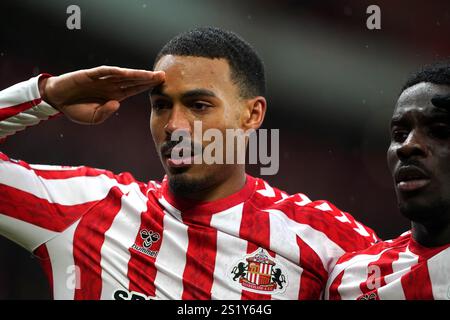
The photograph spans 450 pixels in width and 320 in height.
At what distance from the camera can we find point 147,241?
2.20 metres

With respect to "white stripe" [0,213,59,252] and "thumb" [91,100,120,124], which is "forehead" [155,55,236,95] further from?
"white stripe" [0,213,59,252]

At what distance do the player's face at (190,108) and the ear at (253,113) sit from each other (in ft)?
0.34

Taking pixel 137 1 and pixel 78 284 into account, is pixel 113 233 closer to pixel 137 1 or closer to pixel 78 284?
pixel 78 284

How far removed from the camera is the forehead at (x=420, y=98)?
1.98 m

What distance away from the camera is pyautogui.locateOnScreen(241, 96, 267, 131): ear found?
2.36 metres

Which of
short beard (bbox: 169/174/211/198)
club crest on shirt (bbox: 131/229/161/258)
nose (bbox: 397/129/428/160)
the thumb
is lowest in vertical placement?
club crest on shirt (bbox: 131/229/161/258)

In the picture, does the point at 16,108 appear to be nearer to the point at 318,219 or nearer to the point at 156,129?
the point at 156,129

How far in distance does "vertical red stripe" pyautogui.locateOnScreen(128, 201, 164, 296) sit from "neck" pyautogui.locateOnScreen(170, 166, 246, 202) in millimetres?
116

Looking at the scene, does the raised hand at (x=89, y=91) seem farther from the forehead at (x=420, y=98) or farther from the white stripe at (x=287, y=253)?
the forehead at (x=420, y=98)

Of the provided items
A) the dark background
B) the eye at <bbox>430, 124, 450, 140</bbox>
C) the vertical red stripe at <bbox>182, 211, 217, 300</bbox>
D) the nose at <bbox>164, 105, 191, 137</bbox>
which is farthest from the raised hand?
the dark background

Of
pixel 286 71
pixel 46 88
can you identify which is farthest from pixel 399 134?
pixel 286 71

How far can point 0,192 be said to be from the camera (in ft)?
7.03

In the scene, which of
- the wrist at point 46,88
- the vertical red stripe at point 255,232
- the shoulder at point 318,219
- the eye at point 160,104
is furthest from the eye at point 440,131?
the wrist at point 46,88

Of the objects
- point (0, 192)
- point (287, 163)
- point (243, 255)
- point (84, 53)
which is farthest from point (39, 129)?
point (243, 255)
